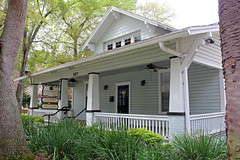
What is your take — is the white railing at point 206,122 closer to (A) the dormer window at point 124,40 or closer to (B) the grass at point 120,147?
(B) the grass at point 120,147

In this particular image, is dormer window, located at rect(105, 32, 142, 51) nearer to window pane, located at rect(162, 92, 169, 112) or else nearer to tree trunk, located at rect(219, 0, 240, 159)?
window pane, located at rect(162, 92, 169, 112)

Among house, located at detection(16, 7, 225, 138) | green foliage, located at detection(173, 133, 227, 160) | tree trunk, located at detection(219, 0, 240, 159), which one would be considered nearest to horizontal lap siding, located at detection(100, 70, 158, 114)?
house, located at detection(16, 7, 225, 138)

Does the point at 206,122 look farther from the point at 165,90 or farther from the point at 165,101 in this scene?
the point at 165,90

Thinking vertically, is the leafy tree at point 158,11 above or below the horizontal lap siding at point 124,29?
above

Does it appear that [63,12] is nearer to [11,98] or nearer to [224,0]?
[11,98]

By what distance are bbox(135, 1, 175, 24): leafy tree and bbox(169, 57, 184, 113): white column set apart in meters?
20.7

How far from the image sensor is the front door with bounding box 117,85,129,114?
38.6 feet

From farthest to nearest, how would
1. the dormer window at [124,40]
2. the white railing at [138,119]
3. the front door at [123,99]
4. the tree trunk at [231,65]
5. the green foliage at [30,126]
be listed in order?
the front door at [123,99], the dormer window at [124,40], the white railing at [138,119], the green foliage at [30,126], the tree trunk at [231,65]

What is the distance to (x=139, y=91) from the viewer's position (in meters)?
11.1

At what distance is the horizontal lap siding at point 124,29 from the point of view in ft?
34.9

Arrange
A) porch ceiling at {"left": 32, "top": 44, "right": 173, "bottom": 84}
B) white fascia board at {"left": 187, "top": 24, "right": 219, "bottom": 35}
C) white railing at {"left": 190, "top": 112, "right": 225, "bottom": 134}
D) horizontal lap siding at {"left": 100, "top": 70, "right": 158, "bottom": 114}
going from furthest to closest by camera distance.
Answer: horizontal lap siding at {"left": 100, "top": 70, "right": 158, "bottom": 114} → porch ceiling at {"left": 32, "top": 44, "right": 173, "bottom": 84} → white railing at {"left": 190, "top": 112, "right": 225, "bottom": 134} → white fascia board at {"left": 187, "top": 24, "right": 219, "bottom": 35}

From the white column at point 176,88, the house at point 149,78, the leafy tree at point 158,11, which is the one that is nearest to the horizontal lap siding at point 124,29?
the house at point 149,78

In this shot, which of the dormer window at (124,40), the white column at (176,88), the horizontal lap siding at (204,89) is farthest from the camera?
the dormer window at (124,40)

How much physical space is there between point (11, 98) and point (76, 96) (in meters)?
11.3
